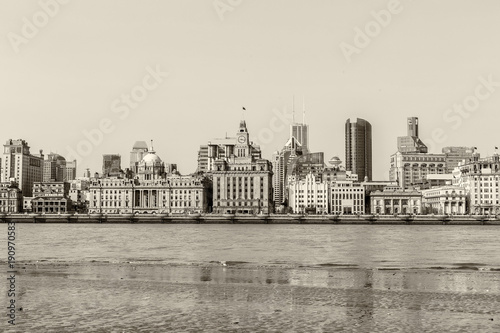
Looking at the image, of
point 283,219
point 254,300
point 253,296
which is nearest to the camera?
point 254,300

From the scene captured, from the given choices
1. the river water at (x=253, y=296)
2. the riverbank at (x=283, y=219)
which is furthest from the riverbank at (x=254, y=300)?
the riverbank at (x=283, y=219)

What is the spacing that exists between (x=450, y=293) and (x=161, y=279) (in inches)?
511

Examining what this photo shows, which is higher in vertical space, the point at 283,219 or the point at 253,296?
the point at 253,296

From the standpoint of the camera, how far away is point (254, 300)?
27094 millimetres

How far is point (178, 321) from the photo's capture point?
22.5 meters

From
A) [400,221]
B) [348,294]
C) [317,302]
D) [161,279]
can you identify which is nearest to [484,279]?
[348,294]

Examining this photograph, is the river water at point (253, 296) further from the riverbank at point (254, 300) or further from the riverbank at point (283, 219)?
the riverbank at point (283, 219)

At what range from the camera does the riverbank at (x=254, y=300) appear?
A: 22.0m

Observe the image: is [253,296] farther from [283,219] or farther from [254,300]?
[283,219]

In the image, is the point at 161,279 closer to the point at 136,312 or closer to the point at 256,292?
the point at 256,292

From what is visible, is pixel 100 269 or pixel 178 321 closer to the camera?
pixel 178 321

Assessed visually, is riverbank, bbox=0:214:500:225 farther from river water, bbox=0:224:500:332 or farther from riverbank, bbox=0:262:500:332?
riverbank, bbox=0:262:500:332

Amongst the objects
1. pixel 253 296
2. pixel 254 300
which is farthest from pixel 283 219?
pixel 254 300

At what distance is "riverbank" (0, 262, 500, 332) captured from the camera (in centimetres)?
2205
